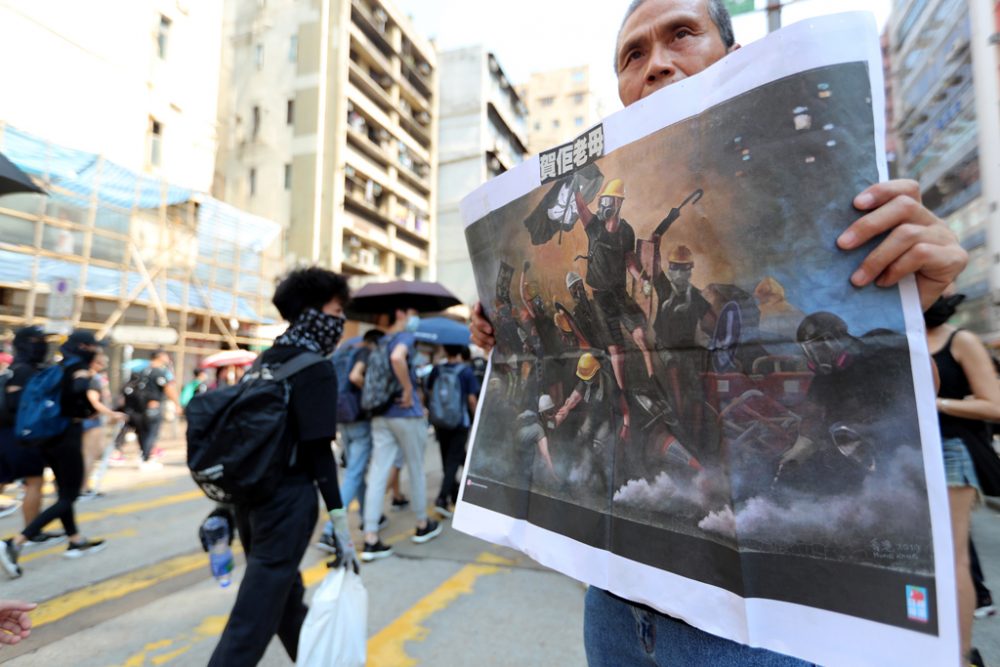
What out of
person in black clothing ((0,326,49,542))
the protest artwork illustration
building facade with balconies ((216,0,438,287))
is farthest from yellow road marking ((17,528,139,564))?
building facade with balconies ((216,0,438,287))

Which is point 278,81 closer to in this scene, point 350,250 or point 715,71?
point 350,250

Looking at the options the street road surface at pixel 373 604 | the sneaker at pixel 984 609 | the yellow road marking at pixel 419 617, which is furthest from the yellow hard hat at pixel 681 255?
the sneaker at pixel 984 609

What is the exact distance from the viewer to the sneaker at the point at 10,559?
149 inches

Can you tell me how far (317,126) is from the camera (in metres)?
26.4

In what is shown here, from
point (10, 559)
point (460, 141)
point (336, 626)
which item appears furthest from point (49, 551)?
point (460, 141)

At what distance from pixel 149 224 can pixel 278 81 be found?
1607 cm

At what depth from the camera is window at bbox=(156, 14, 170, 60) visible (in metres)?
16.3

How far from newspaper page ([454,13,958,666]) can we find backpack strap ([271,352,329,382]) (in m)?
1.52

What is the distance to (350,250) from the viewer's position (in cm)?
2895

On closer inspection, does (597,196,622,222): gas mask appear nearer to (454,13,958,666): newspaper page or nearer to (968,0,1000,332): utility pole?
(454,13,958,666): newspaper page

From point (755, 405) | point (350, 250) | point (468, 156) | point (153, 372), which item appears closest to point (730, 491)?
point (755, 405)

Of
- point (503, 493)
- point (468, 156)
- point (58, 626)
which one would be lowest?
point (58, 626)

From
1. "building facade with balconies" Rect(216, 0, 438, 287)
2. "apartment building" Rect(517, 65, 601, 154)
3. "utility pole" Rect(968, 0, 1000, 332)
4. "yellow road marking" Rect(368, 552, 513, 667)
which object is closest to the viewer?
"yellow road marking" Rect(368, 552, 513, 667)

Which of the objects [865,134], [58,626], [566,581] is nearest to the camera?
[865,134]
